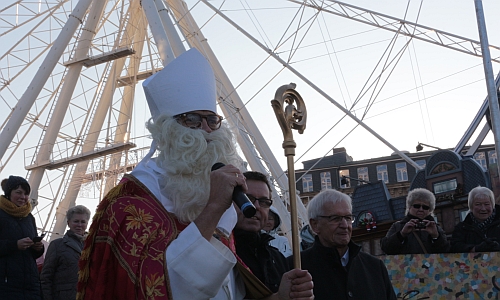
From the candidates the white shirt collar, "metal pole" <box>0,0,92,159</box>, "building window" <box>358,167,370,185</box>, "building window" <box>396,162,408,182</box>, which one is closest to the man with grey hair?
the white shirt collar

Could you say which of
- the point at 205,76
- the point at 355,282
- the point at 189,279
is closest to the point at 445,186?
the point at 355,282

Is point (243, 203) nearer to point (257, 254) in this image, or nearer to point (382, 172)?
point (257, 254)

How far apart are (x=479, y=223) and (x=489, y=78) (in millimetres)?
3510

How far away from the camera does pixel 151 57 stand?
49.4 ft

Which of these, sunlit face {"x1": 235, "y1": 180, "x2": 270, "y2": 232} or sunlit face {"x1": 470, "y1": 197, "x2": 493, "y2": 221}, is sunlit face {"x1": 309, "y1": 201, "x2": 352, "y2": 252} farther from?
sunlit face {"x1": 470, "y1": 197, "x2": 493, "y2": 221}

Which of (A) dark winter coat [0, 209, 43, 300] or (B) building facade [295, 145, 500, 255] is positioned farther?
(B) building facade [295, 145, 500, 255]

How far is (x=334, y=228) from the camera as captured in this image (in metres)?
4.23

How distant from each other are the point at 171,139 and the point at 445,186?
9.35 meters

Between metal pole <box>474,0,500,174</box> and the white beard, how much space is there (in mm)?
5227

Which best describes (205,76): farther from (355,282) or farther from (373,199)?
(373,199)

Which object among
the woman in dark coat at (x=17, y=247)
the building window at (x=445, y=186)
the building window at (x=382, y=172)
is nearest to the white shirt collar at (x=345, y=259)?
the woman in dark coat at (x=17, y=247)

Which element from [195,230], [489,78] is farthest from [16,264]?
[489,78]

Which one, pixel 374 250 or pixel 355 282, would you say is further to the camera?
pixel 374 250

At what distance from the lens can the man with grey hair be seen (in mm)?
2562
